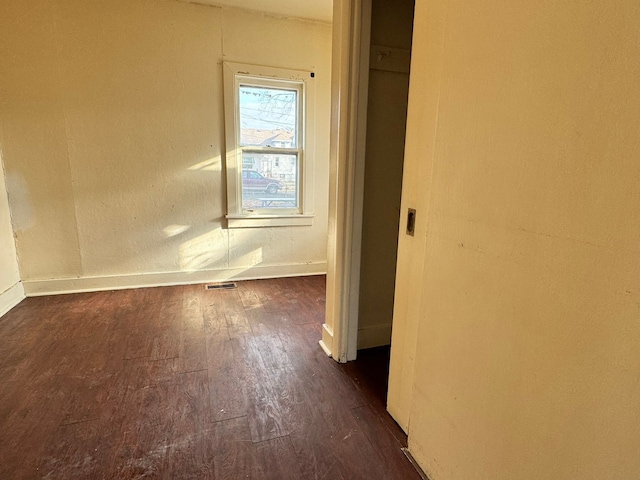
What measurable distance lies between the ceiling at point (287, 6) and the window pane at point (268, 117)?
69 centimetres

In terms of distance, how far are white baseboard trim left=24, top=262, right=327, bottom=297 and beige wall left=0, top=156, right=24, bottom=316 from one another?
16cm

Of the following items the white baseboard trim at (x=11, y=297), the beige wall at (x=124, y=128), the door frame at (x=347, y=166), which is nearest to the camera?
the door frame at (x=347, y=166)

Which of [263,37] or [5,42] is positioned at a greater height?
[263,37]

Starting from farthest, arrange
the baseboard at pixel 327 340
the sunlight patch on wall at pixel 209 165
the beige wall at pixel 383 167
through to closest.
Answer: the sunlight patch on wall at pixel 209 165 → the baseboard at pixel 327 340 → the beige wall at pixel 383 167

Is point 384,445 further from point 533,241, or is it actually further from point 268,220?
point 268,220

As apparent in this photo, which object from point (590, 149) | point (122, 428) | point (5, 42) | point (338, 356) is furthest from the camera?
point (5, 42)

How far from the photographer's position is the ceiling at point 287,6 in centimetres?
305

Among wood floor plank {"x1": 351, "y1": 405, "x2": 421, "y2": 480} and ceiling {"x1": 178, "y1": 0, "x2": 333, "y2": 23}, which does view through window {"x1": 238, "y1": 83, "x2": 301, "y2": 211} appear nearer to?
ceiling {"x1": 178, "y1": 0, "x2": 333, "y2": 23}

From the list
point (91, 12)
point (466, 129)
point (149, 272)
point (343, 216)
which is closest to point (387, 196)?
point (343, 216)

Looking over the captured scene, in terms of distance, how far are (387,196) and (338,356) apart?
3.47 ft

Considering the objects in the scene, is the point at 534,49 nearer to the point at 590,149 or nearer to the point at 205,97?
the point at 590,149

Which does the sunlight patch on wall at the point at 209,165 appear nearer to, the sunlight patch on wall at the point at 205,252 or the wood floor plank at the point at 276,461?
the sunlight patch on wall at the point at 205,252

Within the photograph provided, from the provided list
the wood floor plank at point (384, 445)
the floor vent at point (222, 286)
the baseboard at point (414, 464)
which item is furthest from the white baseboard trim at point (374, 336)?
the floor vent at point (222, 286)

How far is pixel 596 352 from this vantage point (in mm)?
726
